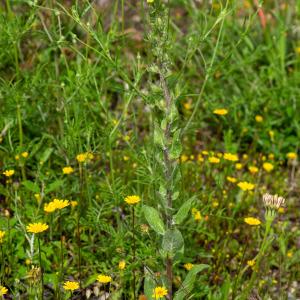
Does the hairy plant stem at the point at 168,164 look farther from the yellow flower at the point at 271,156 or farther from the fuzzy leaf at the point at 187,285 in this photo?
the yellow flower at the point at 271,156

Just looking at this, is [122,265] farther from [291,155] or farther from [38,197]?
[291,155]

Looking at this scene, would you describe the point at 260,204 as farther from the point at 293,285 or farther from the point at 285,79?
the point at 285,79

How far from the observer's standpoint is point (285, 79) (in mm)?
3850

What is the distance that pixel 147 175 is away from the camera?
261cm

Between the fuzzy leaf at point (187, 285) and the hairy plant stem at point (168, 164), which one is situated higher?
the hairy plant stem at point (168, 164)

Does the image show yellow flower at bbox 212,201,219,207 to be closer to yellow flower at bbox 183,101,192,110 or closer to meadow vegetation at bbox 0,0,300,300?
meadow vegetation at bbox 0,0,300,300

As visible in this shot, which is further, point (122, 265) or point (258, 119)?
point (258, 119)

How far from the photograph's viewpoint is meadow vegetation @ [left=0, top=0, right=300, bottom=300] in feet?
7.61

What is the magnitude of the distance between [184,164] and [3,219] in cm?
101

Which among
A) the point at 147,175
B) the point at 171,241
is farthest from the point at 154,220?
the point at 147,175

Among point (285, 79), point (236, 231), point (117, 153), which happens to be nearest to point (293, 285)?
point (236, 231)

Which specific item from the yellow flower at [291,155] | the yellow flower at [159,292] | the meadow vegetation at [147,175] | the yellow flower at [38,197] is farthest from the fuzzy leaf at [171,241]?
the yellow flower at [291,155]

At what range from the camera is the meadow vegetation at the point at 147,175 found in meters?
2.32

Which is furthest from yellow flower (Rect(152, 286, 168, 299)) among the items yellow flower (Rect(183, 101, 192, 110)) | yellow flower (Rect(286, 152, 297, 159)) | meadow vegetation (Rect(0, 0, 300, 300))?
yellow flower (Rect(183, 101, 192, 110))
